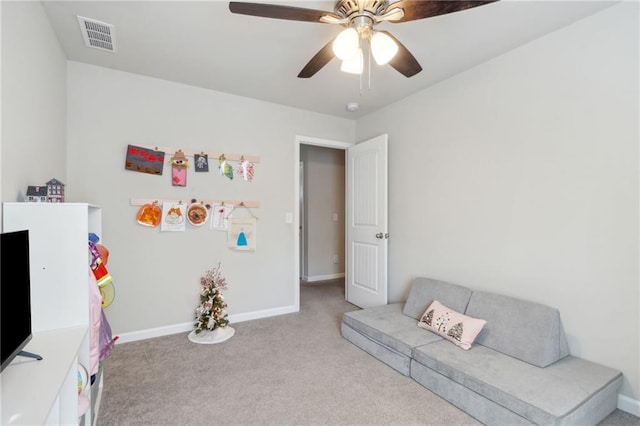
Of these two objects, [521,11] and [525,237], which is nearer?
[521,11]

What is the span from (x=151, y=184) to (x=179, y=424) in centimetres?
203

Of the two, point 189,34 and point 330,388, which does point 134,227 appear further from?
point 330,388

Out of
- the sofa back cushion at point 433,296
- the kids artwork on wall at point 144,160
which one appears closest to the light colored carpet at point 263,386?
the sofa back cushion at point 433,296

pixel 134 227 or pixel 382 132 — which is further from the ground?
pixel 382 132

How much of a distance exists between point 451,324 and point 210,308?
2.11 meters

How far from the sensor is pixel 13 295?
1.11 meters

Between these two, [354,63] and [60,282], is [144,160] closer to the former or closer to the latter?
[60,282]

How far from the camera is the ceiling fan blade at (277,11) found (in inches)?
56.4

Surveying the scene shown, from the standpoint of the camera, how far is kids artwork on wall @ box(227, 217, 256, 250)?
3207mm

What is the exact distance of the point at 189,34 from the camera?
2.14m

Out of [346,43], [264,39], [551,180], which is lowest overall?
[551,180]

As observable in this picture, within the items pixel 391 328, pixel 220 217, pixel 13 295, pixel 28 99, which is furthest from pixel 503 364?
pixel 28 99

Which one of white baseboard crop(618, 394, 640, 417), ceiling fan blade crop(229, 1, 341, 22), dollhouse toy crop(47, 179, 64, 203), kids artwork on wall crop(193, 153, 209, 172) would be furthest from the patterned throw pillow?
dollhouse toy crop(47, 179, 64, 203)

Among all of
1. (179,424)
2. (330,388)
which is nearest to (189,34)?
(179,424)
